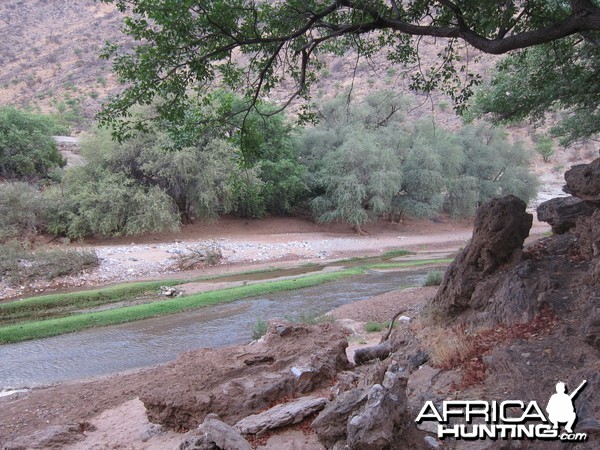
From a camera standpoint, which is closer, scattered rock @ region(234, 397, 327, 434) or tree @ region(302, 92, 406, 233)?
scattered rock @ region(234, 397, 327, 434)

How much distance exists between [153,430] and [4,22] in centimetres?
9723

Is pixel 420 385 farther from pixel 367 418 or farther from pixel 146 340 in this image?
pixel 146 340

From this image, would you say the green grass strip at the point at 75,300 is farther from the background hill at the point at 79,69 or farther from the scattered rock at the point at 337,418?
the background hill at the point at 79,69

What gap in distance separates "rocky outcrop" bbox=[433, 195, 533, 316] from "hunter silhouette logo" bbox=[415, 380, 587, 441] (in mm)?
3326

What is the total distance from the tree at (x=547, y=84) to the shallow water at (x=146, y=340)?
8.59 meters

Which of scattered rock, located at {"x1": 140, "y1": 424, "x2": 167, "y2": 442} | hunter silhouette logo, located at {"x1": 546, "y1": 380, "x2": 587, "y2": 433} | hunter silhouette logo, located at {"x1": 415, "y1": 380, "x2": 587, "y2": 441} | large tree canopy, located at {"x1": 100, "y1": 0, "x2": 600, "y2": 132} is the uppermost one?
large tree canopy, located at {"x1": 100, "y1": 0, "x2": 600, "y2": 132}

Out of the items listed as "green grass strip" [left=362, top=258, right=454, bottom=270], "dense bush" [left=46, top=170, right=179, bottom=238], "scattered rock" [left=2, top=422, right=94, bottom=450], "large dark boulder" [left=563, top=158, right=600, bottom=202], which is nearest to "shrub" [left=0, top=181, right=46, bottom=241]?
"dense bush" [left=46, top=170, right=179, bottom=238]

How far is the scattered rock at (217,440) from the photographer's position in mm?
4965

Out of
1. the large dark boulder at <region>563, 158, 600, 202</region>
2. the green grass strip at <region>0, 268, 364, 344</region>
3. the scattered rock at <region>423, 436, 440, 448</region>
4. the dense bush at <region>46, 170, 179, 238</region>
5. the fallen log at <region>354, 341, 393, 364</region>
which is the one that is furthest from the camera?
the dense bush at <region>46, 170, 179, 238</region>

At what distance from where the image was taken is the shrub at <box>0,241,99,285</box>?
22000 mm

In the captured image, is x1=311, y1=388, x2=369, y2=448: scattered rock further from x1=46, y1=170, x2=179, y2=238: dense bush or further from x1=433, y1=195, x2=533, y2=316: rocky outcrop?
x1=46, y1=170, x2=179, y2=238: dense bush

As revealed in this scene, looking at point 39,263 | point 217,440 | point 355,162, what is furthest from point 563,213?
point 355,162

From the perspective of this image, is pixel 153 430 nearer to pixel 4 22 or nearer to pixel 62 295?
pixel 62 295

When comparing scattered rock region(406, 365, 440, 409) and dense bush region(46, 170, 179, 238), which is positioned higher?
dense bush region(46, 170, 179, 238)
